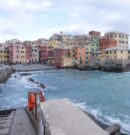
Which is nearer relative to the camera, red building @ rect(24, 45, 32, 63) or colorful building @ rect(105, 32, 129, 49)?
colorful building @ rect(105, 32, 129, 49)

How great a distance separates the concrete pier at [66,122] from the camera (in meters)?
6.90

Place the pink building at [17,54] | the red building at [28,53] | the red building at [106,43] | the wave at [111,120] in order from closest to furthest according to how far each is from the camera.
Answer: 1. the wave at [111,120]
2. the red building at [106,43]
3. the pink building at [17,54]
4. the red building at [28,53]

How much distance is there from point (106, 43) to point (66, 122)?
108 meters

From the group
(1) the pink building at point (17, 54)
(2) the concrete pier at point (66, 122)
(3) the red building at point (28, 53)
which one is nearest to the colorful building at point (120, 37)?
(3) the red building at point (28, 53)

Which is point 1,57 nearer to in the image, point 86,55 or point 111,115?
point 86,55

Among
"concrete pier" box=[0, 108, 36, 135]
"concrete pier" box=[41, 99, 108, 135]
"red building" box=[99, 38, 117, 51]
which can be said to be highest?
"red building" box=[99, 38, 117, 51]

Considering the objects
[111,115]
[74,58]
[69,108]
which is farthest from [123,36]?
[69,108]

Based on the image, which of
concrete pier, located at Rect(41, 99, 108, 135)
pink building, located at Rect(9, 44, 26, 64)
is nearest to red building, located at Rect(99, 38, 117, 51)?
pink building, located at Rect(9, 44, 26, 64)

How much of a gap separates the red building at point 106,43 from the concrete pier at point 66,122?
339ft

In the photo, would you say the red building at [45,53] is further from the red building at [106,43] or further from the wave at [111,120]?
the wave at [111,120]

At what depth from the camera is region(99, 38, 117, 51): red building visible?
112 meters

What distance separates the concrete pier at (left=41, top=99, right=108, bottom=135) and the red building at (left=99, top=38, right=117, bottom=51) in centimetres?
10344

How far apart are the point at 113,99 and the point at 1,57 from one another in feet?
305

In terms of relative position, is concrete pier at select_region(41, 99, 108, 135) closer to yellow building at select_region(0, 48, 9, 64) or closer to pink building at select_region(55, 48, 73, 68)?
pink building at select_region(55, 48, 73, 68)
